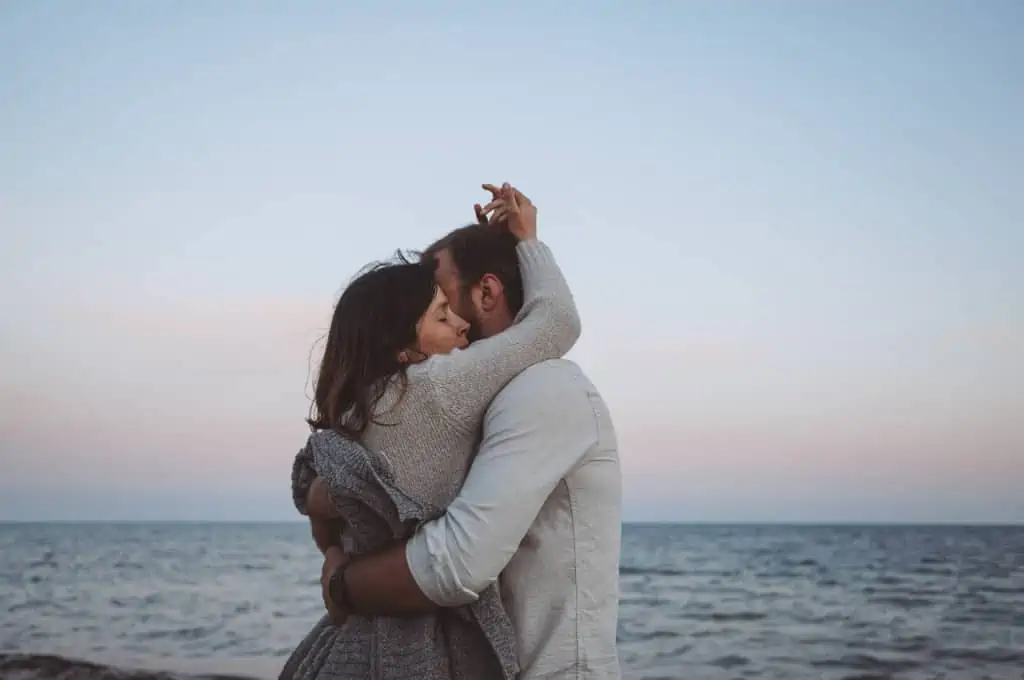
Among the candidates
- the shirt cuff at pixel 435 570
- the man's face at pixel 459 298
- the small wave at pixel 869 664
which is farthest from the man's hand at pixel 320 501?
the small wave at pixel 869 664

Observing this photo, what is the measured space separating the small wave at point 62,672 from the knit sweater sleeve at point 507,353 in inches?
350

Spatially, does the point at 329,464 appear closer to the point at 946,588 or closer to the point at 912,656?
the point at 912,656

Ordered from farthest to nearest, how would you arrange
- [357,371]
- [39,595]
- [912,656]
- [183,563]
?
[183,563], [39,595], [912,656], [357,371]

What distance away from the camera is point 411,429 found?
2.22 metres

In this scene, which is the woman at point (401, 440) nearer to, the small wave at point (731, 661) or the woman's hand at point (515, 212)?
the woman's hand at point (515, 212)

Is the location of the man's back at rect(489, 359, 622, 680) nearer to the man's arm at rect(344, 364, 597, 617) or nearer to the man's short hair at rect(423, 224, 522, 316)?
the man's arm at rect(344, 364, 597, 617)

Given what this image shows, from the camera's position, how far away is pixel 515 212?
105 inches

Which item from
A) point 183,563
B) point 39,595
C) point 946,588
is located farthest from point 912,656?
point 183,563

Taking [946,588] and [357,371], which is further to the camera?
[946,588]

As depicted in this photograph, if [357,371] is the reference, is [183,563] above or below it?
below

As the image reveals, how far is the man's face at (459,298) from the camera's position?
265 cm

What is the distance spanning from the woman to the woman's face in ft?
0.03

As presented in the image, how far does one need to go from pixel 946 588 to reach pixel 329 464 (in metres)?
23.6

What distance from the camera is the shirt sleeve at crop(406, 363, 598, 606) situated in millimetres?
2062
